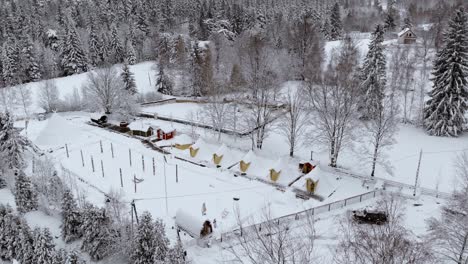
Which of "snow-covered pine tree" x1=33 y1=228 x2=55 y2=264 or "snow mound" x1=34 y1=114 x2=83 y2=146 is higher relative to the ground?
"snow mound" x1=34 y1=114 x2=83 y2=146

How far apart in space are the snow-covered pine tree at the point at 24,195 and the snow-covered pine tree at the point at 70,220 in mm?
3998

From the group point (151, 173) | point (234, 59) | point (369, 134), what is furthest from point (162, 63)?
point (369, 134)

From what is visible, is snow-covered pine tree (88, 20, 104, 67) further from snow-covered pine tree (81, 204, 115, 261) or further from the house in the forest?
snow-covered pine tree (81, 204, 115, 261)

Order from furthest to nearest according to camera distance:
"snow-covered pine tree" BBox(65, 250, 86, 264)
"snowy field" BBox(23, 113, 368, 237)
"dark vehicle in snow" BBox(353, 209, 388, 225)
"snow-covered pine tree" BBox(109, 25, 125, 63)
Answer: "snow-covered pine tree" BBox(109, 25, 125, 63) < "snowy field" BBox(23, 113, 368, 237) < "dark vehicle in snow" BBox(353, 209, 388, 225) < "snow-covered pine tree" BBox(65, 250, 86, 264)

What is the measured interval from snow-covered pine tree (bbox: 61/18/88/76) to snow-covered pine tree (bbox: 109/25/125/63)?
20.9 feet

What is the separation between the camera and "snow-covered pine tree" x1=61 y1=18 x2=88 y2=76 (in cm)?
6456

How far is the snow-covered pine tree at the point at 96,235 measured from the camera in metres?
19.9

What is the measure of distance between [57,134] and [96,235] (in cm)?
2036

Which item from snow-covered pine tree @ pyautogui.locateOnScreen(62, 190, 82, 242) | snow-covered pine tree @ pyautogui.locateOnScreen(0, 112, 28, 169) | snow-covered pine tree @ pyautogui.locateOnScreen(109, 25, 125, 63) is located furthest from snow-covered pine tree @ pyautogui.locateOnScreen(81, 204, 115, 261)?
snow-covered pine tree @ pyautogui.locateOnScreen(109, 25, 125, 63)

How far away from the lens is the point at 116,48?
71.1 metres

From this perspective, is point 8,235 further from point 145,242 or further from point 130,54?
point 130,54

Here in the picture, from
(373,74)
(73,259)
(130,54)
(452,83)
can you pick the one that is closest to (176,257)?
(73,259)

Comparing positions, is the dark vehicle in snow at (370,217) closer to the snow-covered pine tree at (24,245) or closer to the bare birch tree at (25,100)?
the snow-covered pine tree at (24,245)

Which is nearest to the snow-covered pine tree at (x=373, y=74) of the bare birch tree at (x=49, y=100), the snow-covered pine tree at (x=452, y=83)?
the snow-covered pine tree at (x=452, y=83)
